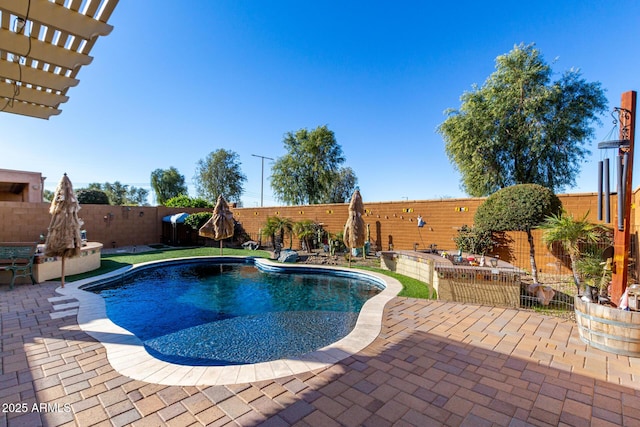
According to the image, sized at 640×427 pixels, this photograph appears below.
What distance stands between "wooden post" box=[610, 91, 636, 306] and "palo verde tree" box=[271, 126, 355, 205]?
894 inches

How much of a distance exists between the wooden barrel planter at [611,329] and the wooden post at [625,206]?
62 cm

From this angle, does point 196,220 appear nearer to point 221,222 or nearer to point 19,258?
point 221,222

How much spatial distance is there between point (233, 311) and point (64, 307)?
3.30m

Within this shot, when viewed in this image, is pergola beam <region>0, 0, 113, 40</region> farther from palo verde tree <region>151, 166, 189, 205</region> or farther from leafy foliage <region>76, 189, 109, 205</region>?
palo verde tree <region>151, 166, 189, 205</region>

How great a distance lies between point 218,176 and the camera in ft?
111

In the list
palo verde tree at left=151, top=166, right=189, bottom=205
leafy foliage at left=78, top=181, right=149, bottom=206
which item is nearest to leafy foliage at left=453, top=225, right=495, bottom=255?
palo verde tree at left=151, top=166, right=189, bottom=205

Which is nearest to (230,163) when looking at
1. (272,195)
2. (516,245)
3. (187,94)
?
(272,195)

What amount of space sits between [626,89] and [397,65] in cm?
1045

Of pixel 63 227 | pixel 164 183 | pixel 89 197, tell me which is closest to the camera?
pixel 63 227

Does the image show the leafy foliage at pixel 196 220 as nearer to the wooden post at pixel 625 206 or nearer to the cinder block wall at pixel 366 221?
the cinder block wall at pixel 366 221

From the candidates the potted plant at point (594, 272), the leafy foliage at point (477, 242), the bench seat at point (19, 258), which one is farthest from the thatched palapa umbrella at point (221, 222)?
the potted plant at point (594, 272)

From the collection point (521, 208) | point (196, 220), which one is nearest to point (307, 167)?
point (196, 220)

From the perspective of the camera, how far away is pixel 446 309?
18.4 ft

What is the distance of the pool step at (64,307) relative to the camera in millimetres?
5122
